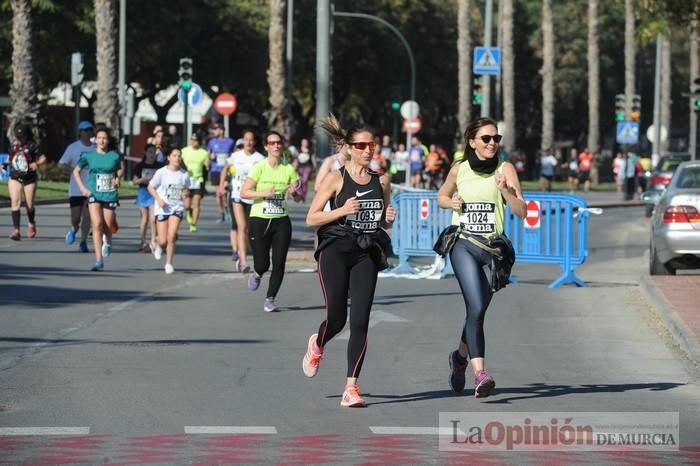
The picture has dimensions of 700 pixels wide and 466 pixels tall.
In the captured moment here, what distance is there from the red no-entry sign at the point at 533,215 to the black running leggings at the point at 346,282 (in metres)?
9.71

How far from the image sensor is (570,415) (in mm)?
9484

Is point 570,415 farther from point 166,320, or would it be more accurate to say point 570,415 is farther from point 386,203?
point 166,320

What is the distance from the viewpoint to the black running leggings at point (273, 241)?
15.4 meters

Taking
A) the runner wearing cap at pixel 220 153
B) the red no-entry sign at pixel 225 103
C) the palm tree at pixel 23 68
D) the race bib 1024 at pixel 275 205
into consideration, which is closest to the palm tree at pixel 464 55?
the red no-entry sign at pixel 225 103

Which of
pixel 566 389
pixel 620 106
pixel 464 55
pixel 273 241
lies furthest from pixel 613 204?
pixel 566 389

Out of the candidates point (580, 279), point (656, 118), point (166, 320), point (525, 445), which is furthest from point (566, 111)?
point (525, 445)

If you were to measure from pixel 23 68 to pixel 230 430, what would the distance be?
1302 inches

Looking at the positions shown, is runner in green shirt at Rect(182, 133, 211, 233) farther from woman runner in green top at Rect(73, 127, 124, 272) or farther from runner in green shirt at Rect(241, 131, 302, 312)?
runner in green shirt at Rect(241, 131, 302, 312)

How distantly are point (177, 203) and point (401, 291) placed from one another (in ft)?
10.3

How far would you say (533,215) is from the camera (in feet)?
64.8

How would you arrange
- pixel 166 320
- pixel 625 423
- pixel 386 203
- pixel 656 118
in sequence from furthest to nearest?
pixel 656 118 → pixel 166 320 → pixel 386 203 → pixel 625 423

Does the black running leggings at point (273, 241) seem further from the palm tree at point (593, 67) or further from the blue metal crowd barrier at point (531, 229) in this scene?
the palm tree at point (593, 67)

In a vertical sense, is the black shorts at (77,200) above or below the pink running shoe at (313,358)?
above

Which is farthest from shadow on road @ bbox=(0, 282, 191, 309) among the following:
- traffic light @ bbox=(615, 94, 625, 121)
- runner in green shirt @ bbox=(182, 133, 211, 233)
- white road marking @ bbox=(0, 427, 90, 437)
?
traffic light @ bbox=(615, 94, 625, 121)
